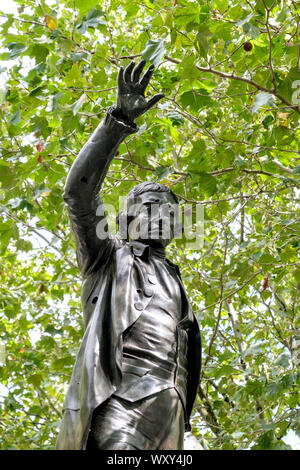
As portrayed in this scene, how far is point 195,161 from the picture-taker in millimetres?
6324

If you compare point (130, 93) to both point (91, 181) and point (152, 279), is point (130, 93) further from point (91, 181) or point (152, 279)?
point (152, 279)

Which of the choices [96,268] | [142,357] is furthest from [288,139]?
[142,357]

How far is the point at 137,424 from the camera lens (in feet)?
8.82

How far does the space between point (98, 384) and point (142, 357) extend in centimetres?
26

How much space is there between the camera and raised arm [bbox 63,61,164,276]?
126 inches

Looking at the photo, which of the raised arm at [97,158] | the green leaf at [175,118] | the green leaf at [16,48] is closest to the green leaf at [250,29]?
the green leaf at [175,118]

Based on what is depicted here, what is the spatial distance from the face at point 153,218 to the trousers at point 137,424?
3.15 feet

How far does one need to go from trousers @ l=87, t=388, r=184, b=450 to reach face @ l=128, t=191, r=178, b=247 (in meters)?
0.96

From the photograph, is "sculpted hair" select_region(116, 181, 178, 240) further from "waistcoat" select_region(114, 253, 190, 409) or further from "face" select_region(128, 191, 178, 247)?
"waistcoat" select_region(114, 253, 190, 409)

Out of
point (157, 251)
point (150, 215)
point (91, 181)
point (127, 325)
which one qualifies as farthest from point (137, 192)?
point (127, 325)

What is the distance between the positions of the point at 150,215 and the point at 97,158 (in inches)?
22.1

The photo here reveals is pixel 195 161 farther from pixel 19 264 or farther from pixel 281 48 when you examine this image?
pixel 19 264

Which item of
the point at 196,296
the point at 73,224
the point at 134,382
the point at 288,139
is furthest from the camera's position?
the point at 196,296

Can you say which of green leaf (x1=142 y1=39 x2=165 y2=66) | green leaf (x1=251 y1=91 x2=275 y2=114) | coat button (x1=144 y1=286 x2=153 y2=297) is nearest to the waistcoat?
coat button (x1=144 y1=286 x2=153 y2=297)
